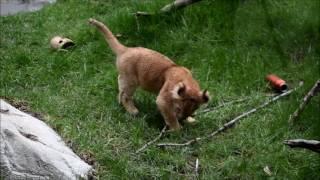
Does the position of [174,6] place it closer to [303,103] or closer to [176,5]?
[176,5]

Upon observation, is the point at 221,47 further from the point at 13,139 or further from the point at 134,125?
the point at 13,139

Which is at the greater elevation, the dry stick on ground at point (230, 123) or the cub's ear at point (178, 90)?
the cub's ear at point (178, 90)

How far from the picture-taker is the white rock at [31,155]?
4.86m

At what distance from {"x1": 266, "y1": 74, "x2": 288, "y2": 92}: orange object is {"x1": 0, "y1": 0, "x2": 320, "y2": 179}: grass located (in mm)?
103

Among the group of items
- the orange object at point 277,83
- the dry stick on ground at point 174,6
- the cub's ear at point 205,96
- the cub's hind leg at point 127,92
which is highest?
the cub's ear at point 205,96

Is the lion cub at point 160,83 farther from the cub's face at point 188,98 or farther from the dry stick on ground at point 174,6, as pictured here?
the dry stick on ground at point 174,6

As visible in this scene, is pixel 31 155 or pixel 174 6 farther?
pixel 174 6

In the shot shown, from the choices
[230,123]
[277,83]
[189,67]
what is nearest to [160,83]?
[230,123]

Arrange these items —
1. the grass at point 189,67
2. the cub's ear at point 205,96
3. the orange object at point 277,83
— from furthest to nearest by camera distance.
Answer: the orange object at point 277,83 → the cub's ear at point 205,96 → the grass at point 189,67

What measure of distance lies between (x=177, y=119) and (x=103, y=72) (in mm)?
1532

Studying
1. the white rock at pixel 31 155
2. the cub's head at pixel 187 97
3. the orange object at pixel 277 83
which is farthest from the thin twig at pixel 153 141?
the orange object at pixel 277 83

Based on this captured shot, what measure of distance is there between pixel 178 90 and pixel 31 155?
175 cm

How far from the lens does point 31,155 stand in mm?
4977

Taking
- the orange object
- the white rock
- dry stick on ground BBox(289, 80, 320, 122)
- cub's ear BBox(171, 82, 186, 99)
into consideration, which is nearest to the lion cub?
cub's ear BBox(171, 82, 186, 99)
